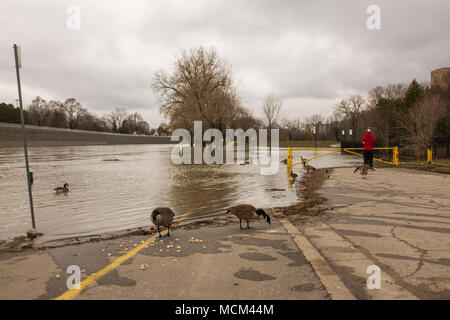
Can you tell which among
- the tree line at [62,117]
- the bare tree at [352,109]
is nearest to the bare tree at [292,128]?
the bare tree at [352,109]

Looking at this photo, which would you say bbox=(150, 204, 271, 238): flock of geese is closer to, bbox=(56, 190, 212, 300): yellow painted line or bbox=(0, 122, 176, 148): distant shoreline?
bbox=(56, 190, 212, 300): yellow painted line

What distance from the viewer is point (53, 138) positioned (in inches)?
2830

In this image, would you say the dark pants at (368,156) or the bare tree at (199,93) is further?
the bare tree at (199,93)

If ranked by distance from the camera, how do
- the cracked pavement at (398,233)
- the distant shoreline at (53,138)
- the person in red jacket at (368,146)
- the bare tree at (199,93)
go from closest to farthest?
the cracked pavement at (398,233) < the person in red jacket at (368,146) < the bare tree at (199,93) < the distant shoreline at (53,138)

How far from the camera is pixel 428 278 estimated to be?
3473 mm

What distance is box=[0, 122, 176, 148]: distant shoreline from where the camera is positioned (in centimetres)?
6038

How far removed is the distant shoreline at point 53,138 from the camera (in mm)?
60375

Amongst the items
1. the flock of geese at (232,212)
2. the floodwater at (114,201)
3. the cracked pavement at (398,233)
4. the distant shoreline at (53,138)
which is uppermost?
the distant shoreline at (53,138)

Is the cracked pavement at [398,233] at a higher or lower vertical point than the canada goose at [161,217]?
lower

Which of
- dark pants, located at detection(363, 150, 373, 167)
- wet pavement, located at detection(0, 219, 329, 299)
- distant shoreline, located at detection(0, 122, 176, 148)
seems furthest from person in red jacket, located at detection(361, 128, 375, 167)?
distant shoreline, located at detection(0, 122, 176, 148)

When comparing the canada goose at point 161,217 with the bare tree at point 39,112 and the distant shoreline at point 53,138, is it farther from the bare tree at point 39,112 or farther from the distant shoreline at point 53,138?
the bare tree at point 39,112

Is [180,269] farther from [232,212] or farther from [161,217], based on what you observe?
[232,212]
